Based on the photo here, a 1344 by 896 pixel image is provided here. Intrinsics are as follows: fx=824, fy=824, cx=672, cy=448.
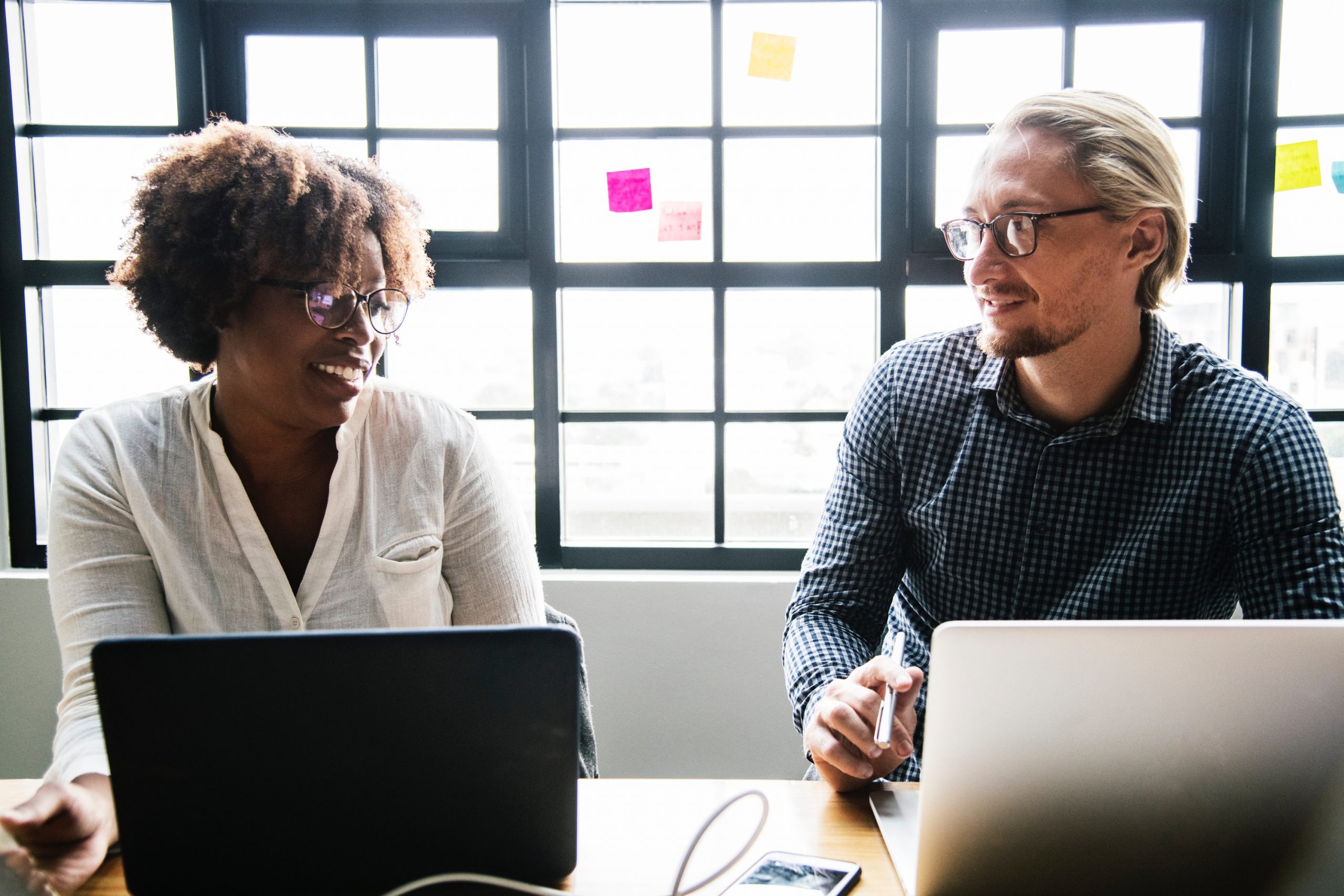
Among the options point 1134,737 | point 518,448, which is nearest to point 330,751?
point 1134,737

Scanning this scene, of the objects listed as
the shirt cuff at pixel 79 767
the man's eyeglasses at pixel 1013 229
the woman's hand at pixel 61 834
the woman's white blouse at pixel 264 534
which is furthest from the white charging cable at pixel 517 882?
the man's eyeglasses at pixel 1013 229

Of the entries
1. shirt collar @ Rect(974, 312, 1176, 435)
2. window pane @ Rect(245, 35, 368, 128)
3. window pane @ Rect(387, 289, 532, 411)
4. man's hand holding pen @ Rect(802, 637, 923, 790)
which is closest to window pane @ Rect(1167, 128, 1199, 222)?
shirt collar @ Rect(974, 312, 1176, 435)

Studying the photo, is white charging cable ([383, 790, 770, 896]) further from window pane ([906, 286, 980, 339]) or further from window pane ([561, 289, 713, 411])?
window pane ([906, 286, 980, 339])

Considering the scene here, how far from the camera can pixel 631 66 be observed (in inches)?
82.2

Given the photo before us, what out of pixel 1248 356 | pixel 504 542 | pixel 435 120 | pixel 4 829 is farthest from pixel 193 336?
pixel 1248 356

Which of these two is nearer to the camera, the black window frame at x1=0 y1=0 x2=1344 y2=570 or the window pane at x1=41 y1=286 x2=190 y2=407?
the black window frame at x1=0 y1=0 x2=1344 y2=570

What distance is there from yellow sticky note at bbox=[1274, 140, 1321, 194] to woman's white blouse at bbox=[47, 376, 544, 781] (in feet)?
6.53

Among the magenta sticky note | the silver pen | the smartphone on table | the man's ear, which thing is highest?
the magenta sticky note

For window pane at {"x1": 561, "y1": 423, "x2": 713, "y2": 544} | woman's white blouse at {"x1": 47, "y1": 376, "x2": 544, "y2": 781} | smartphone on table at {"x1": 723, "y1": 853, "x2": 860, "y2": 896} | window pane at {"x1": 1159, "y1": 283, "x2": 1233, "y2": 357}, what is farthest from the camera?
window pane at {"x1": 561, "y1": 423, "x2": 713, "y2": 544}

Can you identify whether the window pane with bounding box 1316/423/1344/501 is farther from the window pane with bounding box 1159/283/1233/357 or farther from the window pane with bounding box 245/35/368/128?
the window pane with bounding box 245/35/368/128

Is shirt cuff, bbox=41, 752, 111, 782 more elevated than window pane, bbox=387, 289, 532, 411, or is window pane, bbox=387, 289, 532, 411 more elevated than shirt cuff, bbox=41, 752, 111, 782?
window pane, bbox=387, 289, 532, 411

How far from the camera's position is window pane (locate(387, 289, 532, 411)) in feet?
7.04

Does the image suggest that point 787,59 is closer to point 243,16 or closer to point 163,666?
point 243,16

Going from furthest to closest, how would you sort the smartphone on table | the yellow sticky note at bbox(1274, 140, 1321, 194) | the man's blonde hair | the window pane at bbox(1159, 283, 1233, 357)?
the window pane at bbox(1159, 283, 1233, 357), the yellow sticky note at bbox(1274, 140, 1321, 194), the man's blonde hair, the smartphone on table
